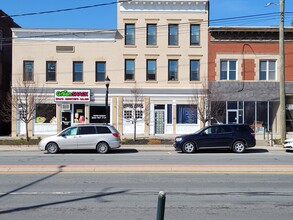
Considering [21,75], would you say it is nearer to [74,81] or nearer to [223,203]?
[74,81]

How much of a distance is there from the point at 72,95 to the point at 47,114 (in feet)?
8.69

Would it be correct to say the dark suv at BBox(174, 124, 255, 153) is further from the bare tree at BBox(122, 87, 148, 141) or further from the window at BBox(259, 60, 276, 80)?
the window at BBox(259, 60, 276, 80)

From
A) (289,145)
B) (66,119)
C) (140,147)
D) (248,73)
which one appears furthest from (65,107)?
(289,145)

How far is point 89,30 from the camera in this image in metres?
33.9

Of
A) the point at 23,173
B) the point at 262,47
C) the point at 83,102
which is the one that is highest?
the point at 262,47

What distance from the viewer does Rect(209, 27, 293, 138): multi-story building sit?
1336 inches

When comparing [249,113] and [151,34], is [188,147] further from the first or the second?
[151,34]

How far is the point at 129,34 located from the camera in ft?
112

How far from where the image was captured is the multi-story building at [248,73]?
3394 cm

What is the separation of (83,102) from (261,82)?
14951 mm

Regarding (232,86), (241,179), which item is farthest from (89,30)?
(241,179)

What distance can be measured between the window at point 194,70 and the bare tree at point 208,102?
962mm

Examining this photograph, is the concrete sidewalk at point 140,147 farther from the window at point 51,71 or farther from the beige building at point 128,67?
the window at point 51,71

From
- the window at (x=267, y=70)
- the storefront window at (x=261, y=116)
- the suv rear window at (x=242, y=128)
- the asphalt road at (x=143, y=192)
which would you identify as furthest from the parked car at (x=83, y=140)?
the window at (x=267, y=70)
